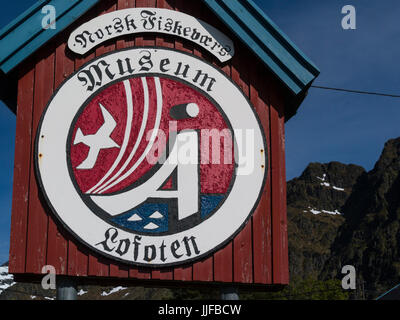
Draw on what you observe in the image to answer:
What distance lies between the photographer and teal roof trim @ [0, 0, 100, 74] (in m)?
6.50

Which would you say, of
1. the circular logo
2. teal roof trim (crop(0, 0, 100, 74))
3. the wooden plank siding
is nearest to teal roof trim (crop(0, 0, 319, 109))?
teal roof trim (crop(0, 0, 100, 74))

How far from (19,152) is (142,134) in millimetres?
1247

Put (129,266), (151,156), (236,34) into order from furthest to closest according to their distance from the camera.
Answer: (236,34), (151,156), (129,266)

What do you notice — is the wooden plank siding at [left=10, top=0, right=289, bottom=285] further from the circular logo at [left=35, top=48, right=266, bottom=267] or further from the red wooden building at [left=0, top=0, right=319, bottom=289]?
the circular logo at [left=35, top=48, right=266, bottom=267]

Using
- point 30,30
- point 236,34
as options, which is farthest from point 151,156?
point 30,30

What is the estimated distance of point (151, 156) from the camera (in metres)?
6.35

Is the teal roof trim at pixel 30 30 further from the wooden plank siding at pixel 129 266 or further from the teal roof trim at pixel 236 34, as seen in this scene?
the wooden plank siding at pixel 129 266

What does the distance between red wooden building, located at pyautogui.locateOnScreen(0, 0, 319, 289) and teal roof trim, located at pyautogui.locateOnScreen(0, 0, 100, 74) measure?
10 mm

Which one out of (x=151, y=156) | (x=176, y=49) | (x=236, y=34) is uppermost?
(x=236, y=34)

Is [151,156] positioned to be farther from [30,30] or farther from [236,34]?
[30,30]

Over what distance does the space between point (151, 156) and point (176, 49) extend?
120cm

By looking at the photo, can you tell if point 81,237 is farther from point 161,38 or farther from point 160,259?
point 161,38

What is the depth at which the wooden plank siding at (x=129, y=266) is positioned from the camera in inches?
239

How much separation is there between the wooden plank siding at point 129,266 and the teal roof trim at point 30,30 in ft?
0.40
